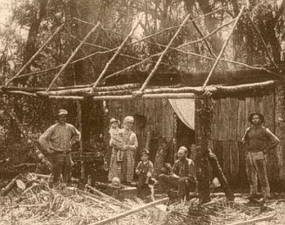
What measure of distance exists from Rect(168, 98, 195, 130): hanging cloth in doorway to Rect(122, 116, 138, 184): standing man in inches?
76.7

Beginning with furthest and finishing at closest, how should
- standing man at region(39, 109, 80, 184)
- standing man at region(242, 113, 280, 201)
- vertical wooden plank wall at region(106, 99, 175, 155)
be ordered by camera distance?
vertical wooden plank wall at region(106, 99, 175, 155), standing man at region(39, 109, 80, 184), standing man at region(242, 113, 280, 201)

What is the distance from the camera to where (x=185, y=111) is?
14.6 m

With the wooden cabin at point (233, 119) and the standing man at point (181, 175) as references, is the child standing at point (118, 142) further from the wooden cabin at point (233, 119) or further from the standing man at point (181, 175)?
the wooden cabin at point (233, 119)

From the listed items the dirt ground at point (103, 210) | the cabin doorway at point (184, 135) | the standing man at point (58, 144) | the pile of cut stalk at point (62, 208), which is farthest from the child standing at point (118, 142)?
the cabin doorway at point (184, 135)

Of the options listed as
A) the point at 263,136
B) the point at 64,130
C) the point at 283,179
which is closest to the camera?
the point at 263,136

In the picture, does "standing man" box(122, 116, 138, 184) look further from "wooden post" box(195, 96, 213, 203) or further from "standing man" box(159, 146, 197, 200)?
"wooden post" box(195, 96, 213, 203)

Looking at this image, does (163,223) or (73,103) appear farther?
(73,103)

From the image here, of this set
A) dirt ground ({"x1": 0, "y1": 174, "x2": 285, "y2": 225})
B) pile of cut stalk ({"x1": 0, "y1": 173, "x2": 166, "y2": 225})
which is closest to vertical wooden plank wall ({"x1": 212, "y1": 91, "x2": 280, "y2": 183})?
dirt ground ({"x1": 0, "y1": 174, "x2": 285, "y2": 225})

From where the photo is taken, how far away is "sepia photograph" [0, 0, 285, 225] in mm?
10109

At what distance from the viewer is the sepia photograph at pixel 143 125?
33.2 ft

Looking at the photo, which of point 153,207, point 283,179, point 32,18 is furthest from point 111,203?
point 32,18

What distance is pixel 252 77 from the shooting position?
13.4m

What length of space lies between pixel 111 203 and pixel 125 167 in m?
2.78

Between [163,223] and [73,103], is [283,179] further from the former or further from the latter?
[73,103]
